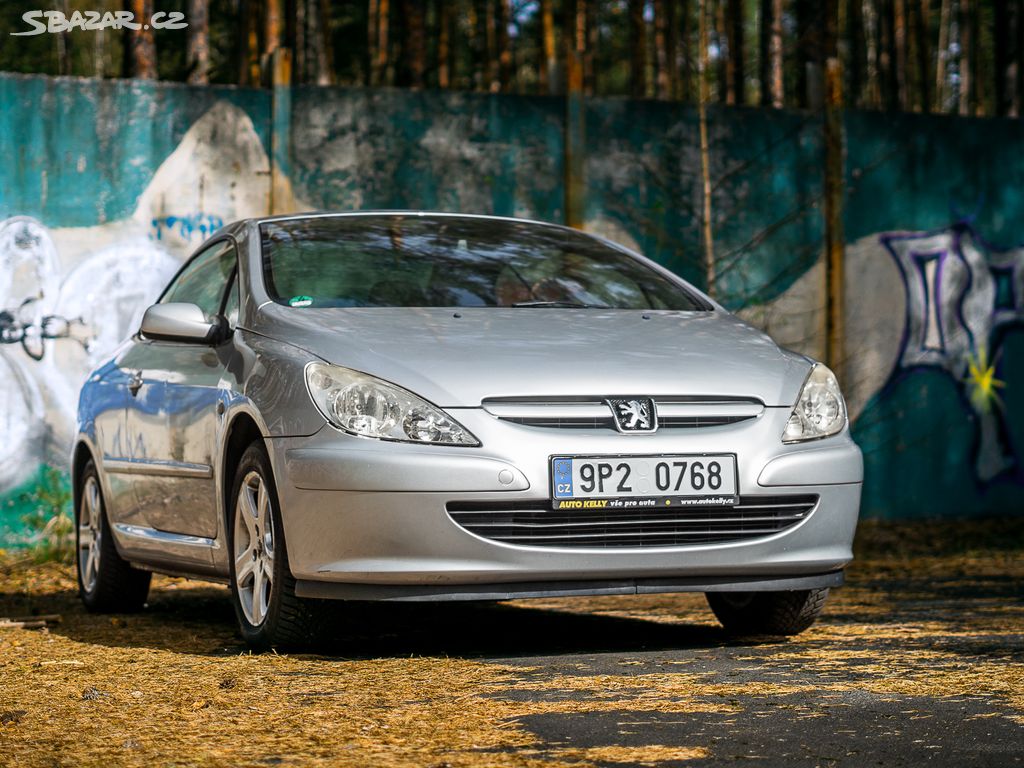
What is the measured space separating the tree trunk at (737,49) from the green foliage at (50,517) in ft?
26.7

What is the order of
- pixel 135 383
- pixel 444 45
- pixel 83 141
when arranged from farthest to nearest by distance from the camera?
pixel 444 45 → pixel 83 141 → pixel 135 383

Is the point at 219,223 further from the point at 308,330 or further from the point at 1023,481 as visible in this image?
the point at 1023,481

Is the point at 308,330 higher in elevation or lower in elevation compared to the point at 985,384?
higher

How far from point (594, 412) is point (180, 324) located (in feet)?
5.57

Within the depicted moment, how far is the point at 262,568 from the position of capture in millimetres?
5453

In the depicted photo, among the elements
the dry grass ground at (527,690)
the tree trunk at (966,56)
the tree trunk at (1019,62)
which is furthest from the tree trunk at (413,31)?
the tree trunk at (966,56)

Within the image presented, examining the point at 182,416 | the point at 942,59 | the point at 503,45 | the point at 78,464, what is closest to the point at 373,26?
the point at 503,45

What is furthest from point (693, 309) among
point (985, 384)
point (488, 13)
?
point (488, 13)

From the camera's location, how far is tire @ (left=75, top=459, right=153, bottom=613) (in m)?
7.06

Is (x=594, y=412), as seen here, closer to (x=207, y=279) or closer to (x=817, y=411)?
(x=817, y=411)

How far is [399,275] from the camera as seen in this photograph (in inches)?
240

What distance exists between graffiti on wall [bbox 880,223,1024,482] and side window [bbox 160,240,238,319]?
5656 mm

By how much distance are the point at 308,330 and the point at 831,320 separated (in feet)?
20.8

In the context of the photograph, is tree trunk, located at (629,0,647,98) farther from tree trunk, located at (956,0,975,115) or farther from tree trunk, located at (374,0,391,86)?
tree trunk, located at (956,0,975,115)
